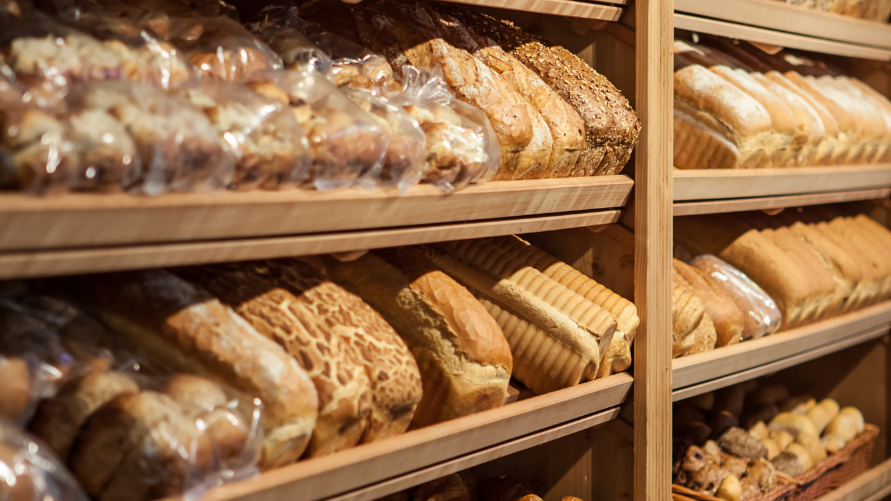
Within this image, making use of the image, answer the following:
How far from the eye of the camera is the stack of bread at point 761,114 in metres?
1.87

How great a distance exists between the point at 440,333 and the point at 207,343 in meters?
0.43

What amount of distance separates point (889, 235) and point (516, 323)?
1.77 meters

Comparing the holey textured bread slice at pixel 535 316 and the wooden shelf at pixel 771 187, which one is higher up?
the wooden shelf at pixel 771 187

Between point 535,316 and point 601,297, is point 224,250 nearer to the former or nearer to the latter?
point 535,316

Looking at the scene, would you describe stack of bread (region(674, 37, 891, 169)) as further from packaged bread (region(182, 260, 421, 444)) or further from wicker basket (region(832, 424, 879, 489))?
packaged bread (region(182, 260, 421, 444))

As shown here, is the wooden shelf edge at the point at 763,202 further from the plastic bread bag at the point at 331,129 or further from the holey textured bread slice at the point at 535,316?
the plastic bread bag at the point at 331,129

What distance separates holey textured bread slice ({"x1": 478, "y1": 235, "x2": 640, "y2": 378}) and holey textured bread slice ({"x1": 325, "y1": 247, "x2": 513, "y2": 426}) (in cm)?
28

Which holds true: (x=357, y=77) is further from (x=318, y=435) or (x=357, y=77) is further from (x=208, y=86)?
(x=318, y=435)

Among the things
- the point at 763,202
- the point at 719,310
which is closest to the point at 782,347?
the point at 719,310

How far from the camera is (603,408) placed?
1.52 meters

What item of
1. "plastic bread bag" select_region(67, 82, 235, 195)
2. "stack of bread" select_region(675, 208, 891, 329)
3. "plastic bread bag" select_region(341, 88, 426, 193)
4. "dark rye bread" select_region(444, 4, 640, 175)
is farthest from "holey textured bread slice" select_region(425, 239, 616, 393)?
"stack of bread" select_region(675, 208, 891, 329)

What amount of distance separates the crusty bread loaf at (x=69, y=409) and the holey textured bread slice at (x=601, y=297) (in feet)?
2.84

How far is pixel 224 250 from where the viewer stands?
934 mm

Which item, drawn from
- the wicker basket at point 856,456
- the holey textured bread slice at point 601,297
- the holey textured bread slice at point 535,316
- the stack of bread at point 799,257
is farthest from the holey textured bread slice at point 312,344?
the wicker basket at point 856,456
